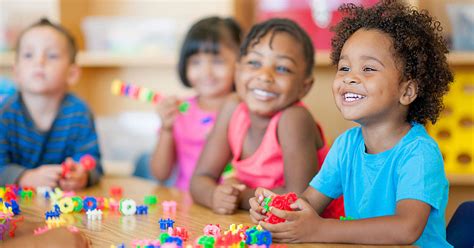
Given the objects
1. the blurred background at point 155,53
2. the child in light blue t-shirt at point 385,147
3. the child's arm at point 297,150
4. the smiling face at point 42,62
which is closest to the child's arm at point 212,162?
the child's arm at point 297,150

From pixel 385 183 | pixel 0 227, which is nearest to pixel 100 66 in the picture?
pixel 0 227

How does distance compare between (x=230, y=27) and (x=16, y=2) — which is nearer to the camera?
(x=230, y=27)

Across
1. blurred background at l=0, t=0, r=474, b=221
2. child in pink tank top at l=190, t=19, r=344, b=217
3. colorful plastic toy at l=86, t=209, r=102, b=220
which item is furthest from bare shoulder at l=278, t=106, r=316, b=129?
blurred background at l=0, t=0, r=474, b=221

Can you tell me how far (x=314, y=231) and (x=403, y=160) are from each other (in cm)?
19

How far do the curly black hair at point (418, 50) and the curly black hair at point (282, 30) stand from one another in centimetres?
32

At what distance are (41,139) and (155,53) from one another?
32.1 inches

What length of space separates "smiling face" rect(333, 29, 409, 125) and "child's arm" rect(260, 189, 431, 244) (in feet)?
0.58

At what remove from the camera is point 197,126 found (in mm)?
2051

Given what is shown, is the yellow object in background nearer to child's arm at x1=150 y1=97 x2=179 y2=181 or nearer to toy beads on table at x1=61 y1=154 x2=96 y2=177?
child's arm at x1=150 y1=97 x2=179 y2=181

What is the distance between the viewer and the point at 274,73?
1.47m

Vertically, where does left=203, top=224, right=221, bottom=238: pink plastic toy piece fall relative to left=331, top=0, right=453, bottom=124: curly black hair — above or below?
below

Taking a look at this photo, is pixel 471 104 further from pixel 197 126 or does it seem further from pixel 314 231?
pixel 314 231

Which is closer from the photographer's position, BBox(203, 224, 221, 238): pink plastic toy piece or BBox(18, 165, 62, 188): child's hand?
BBox(203, 224, 221, 238): pink plastic toy piece

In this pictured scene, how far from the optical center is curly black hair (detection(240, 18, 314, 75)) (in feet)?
4.93
